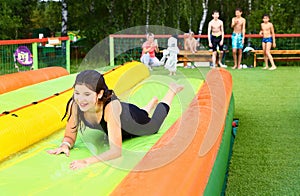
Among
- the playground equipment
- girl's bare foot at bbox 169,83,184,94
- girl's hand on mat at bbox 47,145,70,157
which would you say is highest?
the playground equipment

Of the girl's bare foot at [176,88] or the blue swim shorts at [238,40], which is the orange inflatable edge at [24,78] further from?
the blue swim shorts at [238,40]

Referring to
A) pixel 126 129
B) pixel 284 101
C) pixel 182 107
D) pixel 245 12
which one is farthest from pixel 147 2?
pixel 126 129

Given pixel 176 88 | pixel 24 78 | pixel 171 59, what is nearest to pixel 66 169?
pixel 176 88

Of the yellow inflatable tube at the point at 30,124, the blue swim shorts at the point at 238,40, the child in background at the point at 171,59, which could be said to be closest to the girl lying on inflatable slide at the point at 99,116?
the yellow inflatable tube at the point at 30,124

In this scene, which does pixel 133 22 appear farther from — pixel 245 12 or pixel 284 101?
pixel 284 101

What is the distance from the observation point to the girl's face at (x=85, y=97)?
2488mm

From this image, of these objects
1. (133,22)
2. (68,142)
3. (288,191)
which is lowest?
(288,191)

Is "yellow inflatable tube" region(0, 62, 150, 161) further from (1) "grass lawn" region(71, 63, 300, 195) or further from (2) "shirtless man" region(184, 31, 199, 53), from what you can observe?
(2) "shirtless man" region(184, 31, 199, 53)

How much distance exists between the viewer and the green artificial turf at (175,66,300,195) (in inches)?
122

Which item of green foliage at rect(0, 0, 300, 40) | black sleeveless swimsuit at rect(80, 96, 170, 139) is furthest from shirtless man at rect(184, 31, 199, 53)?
black sleeveless swimsuit at rect(80, 96, 170, 139)

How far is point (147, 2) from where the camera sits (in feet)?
47.2

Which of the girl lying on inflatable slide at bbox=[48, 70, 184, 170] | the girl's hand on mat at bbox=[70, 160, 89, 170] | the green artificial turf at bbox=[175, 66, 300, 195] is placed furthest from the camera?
the green artificial turf at bbox=[175, 66, 300, 195]

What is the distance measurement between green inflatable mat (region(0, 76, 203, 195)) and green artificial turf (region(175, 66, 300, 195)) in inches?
28.4

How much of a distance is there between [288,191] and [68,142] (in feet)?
4.67
